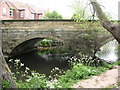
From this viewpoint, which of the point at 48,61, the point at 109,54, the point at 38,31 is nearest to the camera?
the point at 38,31

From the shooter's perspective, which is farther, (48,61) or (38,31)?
(48,61)

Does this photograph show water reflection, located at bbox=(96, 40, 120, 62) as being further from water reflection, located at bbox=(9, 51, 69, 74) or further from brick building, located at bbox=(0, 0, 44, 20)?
brick building, located at bbox=(0, 0, 44, 20)

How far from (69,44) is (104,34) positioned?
9.05ft

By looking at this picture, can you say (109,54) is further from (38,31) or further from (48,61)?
(38,31)

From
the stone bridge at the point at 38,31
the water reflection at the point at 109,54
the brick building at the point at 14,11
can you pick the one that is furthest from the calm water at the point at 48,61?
the brick building at the point at 14,11

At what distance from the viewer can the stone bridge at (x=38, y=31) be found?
13.9m

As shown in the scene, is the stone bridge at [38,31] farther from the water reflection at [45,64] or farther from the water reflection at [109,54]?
the water reflection at [109,54]

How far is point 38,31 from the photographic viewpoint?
46.8 ft

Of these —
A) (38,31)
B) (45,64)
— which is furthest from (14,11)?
(45,64)

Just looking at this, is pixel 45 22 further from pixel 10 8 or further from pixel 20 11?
pixel 20 11

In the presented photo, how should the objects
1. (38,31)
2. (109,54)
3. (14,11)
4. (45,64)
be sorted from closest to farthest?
(45,64)
(38,31)
(109,54)
(14,11)

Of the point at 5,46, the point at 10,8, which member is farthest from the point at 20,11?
the point at 5,46

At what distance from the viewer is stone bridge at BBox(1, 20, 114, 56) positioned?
45.5 feet

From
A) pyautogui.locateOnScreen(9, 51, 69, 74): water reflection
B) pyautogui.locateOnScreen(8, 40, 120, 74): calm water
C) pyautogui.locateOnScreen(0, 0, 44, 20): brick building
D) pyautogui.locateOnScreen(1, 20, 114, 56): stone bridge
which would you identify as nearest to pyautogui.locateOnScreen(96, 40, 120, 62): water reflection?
pyautogui.locateOnScreen(8, 40, 120, 74): calm water
